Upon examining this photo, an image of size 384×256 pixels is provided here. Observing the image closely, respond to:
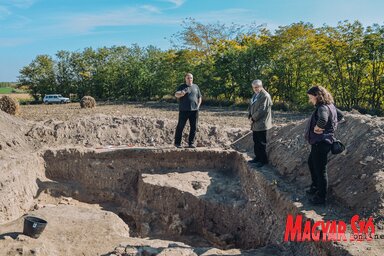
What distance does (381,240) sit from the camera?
399cm

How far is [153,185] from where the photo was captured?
7.56 meters

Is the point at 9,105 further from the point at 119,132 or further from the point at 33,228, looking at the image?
the point at 33,228

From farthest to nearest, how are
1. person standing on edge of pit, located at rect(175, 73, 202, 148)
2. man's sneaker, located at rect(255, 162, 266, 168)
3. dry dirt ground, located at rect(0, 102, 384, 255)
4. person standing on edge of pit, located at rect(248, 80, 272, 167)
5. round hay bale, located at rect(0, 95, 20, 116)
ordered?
round hay bale, located at rect(0, 95, 20, 116) < person standing on edge of pit, located at rect(175, 73, 202, 148) < man's sneaker, located at rect(255, 162, 266, 168) < person standing on edge of pit, located at rect(248, 80, 272, 167) < dry dirt ground, located at rect(0, 102, 384, 255)

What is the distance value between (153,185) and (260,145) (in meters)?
2.35

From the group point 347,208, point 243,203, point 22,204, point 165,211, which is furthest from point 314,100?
point 22,204

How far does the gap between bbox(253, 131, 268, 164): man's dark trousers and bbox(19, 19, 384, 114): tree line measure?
904 centimetres

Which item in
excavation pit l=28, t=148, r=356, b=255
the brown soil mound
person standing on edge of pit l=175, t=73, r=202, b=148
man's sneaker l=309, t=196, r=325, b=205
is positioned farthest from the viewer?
the brown soil mound

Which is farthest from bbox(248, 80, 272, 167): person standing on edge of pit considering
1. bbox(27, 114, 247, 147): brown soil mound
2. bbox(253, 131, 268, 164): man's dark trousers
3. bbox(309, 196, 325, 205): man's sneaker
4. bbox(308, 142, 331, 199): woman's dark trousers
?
bbox(27, 114, 247, 147): brown soil mound

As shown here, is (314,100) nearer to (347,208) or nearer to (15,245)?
(347,208)

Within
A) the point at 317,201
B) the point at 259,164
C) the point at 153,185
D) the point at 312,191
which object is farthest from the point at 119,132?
the point at 317,201

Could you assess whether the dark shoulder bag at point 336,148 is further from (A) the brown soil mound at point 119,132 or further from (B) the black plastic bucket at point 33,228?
(A) the brown soil mound at point 119,132

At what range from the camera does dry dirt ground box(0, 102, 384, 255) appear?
4.84 metres

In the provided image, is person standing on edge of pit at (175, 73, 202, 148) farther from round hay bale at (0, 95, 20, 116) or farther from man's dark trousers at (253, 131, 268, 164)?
round hay bale at (0, 95, 20, 116)

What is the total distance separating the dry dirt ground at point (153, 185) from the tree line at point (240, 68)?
8218mm
